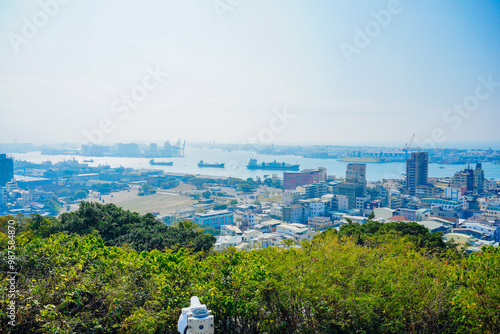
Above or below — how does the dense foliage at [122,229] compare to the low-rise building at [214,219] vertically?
above

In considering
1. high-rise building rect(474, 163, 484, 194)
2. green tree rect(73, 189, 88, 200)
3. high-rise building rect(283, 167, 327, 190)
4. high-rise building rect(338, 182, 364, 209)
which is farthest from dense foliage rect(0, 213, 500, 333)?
high-rise building rect(474, 163, 484, 194)

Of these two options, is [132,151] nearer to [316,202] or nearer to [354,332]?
[316,202]

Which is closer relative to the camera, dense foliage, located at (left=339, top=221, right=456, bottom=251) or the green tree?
dense foliage, located at (left=339, top=221, right=456, bottom=251)

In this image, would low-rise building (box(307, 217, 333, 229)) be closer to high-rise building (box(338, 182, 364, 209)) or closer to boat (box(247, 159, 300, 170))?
high-rise building (box(338, 182, 364, 209))

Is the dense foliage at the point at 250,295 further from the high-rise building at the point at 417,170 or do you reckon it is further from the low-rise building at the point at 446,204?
the high-rise building at the point at 417,170

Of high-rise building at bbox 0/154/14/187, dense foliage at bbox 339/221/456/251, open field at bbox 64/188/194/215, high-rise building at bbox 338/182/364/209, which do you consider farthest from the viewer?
high-rise building at bbox 0/154/14/187

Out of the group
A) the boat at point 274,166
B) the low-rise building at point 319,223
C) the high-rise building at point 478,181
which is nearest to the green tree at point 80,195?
the low-rise building at point 319,223
